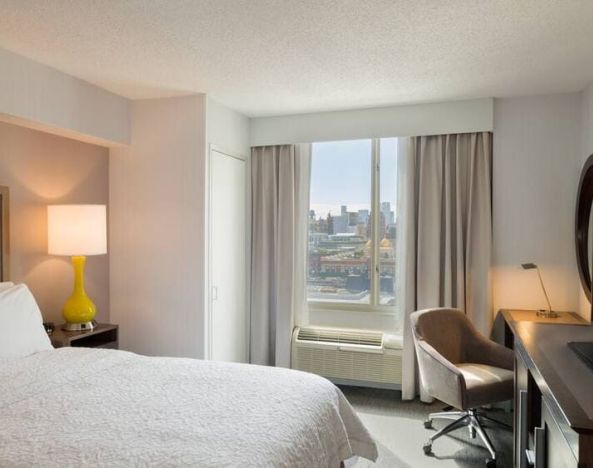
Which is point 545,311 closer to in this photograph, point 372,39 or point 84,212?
point 372,39

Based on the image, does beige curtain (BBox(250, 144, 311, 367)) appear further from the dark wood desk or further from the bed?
the dark wood desk

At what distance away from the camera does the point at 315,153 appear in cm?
430

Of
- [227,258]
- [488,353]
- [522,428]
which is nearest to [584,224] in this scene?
[488,353]

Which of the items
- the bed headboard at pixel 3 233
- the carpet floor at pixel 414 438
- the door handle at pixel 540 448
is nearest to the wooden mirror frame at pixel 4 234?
the bed headboard at pixel 3 233

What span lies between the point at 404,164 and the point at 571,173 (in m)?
1.25

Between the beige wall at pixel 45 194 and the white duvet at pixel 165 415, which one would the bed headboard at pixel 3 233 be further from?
the white duvet at pixel 165 415

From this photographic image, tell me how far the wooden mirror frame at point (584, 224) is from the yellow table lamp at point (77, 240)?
3.44 meters

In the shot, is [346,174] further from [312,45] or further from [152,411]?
[152,411]

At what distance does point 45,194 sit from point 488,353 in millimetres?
3404

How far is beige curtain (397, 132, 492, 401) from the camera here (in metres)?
3.64

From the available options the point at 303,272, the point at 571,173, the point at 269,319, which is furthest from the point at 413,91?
the point at 269,319

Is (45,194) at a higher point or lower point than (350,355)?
higher

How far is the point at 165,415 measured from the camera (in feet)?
6.02

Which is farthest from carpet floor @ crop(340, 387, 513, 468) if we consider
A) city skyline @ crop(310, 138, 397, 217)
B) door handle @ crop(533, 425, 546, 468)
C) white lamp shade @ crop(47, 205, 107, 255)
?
white lamp shade @ crop(47, 205, 107, 255)
